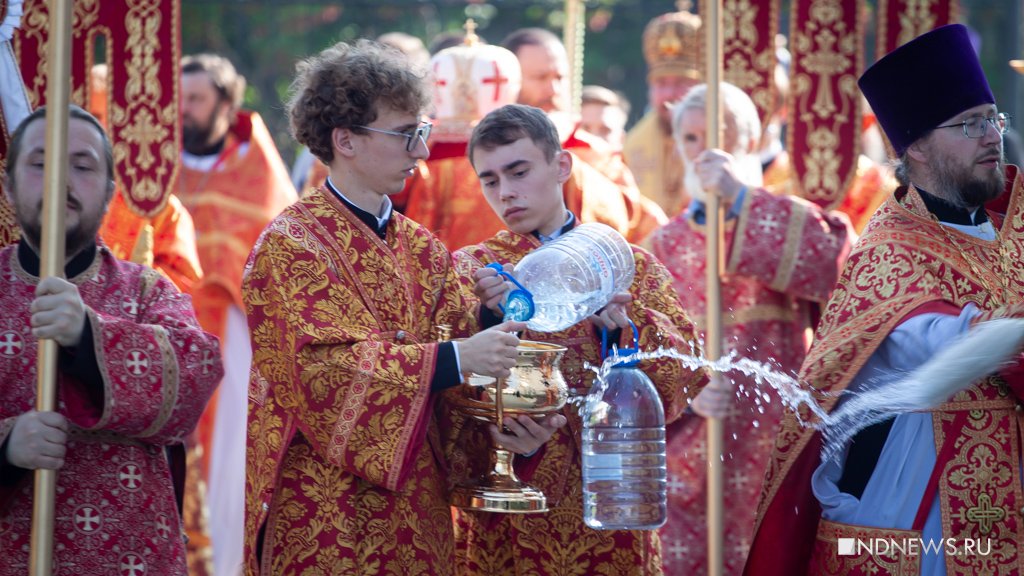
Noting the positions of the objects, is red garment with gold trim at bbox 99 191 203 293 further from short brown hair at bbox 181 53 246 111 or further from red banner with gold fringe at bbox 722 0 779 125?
red banner with gold fringe at bbox 722 0 779 125

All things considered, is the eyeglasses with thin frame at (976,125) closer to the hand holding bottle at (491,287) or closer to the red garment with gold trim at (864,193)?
the hand holding bottle at (491,287)

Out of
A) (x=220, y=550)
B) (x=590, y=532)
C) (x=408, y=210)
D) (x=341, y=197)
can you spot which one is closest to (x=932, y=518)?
(x=590, y=532)

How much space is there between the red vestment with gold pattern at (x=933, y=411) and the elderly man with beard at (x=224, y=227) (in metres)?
3.77

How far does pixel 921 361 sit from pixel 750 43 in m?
2.68

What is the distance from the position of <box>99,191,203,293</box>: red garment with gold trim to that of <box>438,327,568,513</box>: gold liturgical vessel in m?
2.92

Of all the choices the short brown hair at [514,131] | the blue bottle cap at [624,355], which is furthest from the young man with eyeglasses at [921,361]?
the short brown hair at [514,131]

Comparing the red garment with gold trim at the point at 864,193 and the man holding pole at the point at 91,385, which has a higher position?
the red garment with gold trim at the point at 864,193

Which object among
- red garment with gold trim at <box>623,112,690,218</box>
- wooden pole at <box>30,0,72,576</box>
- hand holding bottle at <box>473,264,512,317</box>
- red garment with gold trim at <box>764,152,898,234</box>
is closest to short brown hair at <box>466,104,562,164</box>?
hand holding bottle at <box>473,264,512,317</box>

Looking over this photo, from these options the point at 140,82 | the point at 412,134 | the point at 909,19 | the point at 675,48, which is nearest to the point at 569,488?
the point at 412,134

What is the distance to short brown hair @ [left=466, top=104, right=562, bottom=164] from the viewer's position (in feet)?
15.9

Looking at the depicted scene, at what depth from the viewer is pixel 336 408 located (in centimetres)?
414

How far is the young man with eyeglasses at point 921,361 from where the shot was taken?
4414mm

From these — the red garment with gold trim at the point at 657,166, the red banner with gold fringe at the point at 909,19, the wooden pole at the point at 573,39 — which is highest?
the wooden pole at the point at 573,39

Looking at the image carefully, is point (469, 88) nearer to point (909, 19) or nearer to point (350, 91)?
point (909, 19)
